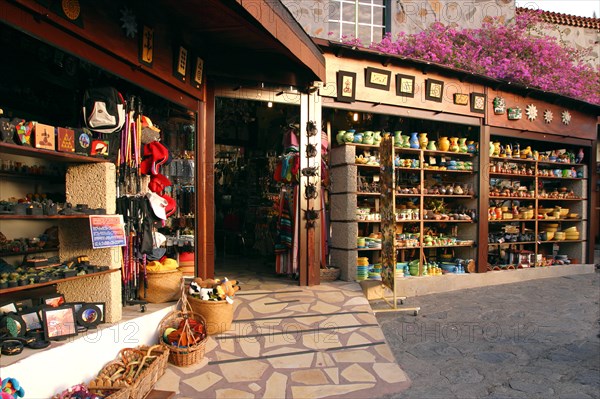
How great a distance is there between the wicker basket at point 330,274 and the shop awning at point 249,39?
10.7 ft

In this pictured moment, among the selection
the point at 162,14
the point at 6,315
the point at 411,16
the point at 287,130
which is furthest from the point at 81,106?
the point at 411,16

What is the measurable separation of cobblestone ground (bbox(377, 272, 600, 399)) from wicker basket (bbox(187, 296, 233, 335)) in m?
2.16

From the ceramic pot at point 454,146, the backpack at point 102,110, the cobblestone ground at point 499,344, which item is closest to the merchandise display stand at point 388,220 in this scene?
the cobblestone ground at point 499,344

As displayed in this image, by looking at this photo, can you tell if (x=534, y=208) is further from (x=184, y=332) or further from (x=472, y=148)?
(x=184, y=332)

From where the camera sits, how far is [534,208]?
10078mm

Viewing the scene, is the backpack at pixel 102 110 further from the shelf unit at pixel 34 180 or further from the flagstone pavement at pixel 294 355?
the flagstone pavement at pixel 294 355

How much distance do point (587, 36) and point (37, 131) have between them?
58.4ft

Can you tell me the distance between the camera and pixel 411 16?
39.5ft

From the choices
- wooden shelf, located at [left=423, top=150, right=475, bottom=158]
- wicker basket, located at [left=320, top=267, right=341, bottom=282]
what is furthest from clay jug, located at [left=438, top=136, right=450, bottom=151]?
wicker basket, located at [left=320, top=267, right=341, bottom=282]

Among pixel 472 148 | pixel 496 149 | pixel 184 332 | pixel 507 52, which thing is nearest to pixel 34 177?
pixel 184 332

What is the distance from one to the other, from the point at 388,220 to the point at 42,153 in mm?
4700

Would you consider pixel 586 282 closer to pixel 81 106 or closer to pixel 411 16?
pixel 411 16

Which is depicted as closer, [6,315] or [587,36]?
[6,315]

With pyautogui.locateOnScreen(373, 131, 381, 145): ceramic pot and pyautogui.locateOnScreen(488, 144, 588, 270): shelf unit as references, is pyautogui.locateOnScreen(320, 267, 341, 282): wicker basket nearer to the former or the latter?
pyautogui.locateOnScreen(373, 131, 381, 145): ceramic pot
